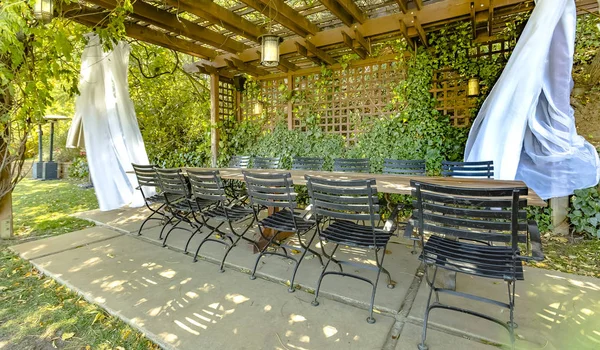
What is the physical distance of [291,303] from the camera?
1.97 m

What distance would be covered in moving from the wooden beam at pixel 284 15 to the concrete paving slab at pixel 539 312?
3.42 meters

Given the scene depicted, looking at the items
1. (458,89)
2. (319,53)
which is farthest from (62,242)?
(458,89)

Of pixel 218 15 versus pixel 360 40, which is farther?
pixel 360 40

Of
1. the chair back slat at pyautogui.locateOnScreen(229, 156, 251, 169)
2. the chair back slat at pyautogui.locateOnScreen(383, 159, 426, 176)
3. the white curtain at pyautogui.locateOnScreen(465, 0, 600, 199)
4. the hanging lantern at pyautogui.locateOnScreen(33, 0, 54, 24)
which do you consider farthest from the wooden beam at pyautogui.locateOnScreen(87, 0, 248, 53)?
the white curtain at pyautogui.locateOnScreen(465, 0, 600, 199)

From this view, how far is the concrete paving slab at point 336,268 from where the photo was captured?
80.2 inches

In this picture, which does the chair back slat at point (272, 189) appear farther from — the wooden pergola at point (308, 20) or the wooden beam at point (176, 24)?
the wooden beam at point (176, 24)

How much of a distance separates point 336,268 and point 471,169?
1.87 m

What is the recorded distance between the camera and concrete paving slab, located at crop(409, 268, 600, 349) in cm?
161

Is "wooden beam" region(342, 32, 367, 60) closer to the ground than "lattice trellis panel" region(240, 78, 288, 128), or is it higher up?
higher up

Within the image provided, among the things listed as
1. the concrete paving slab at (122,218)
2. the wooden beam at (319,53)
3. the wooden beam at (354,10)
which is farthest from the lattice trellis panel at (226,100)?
the wooden beam at (354,10)

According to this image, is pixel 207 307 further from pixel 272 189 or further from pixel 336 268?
pixel 336 268

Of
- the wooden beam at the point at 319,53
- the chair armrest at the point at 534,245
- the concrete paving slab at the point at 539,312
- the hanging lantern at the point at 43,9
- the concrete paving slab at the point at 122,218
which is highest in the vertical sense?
the wooden beam at the point at 319,53

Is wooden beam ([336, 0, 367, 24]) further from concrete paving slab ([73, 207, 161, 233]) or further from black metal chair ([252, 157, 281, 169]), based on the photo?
concrete paving slab ([73, 207, 161, 233])

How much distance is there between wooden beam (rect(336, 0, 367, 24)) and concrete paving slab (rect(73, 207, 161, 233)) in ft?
12.6
